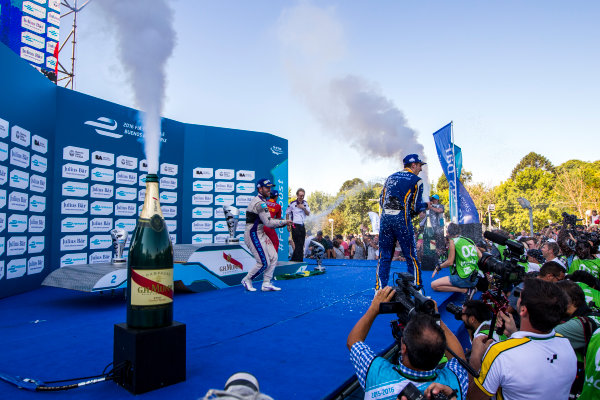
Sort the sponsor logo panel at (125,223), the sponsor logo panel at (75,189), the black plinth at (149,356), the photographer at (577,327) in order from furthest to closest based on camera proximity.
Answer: the sponsor logo panel at (125,223) → the sponsor logo panel at (75,189) → the photographer at (577,327) → the black plinth at (149,356)

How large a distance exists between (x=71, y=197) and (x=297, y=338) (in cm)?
589

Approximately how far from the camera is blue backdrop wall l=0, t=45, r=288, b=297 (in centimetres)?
559

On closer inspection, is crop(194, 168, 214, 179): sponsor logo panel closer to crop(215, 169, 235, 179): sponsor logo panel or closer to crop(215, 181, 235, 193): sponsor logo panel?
crop(215, 169, 235, 179): sponsor logo panel

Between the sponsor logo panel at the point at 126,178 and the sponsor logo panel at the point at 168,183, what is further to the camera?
the sponsor logo panel at the point at 168,183

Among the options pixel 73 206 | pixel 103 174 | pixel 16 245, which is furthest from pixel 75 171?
pixel 16 245

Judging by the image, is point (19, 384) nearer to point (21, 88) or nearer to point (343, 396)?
point (343, 396)

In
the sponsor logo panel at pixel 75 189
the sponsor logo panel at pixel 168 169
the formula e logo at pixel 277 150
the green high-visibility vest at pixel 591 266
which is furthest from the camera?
the formula e logo at pixel 277 150

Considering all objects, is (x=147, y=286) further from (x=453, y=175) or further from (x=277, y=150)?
(x=453, y=175)

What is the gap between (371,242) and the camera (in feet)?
41.6

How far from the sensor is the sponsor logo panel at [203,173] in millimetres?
9484

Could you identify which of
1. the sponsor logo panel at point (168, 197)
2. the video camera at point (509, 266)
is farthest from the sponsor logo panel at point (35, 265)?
the video camera at point (509, 266)

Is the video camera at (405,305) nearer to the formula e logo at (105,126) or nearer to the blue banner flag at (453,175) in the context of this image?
the formula e logo at (105,126)

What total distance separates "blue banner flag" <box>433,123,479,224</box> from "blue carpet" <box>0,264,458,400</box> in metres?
5.41

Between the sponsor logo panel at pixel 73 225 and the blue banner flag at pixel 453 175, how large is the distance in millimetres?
9213
